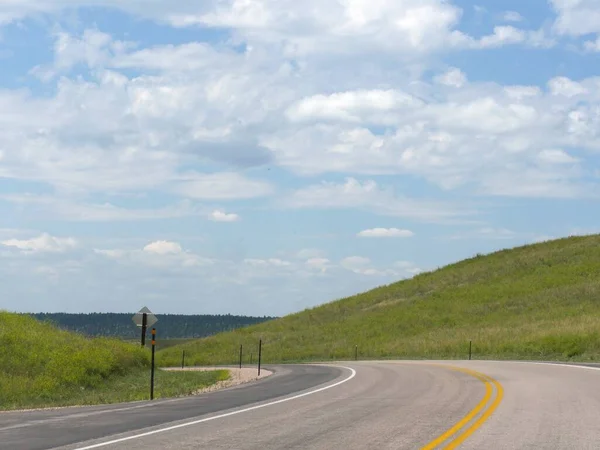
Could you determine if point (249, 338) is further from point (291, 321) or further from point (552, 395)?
point (552, 395)

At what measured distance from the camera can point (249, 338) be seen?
87188 mm

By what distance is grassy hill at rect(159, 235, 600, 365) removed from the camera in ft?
196

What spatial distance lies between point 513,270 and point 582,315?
118ft

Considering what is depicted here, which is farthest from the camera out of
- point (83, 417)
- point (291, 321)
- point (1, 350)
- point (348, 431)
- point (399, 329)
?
point (291, 321)

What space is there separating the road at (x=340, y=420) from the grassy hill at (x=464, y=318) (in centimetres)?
2567

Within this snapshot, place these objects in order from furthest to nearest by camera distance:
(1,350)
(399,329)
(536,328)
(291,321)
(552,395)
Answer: (291,321), (399,329), (536,328), (1,350), (552,395)

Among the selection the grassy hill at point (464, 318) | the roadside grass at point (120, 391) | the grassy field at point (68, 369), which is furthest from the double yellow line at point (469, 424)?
the grassy hill at point (464, 318)

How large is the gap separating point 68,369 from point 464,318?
55.9 metres

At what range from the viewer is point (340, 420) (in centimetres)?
1558

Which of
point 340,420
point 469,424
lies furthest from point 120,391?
point 469,424

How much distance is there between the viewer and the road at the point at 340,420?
12.7 metres

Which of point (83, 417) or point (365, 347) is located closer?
point (83, 417)

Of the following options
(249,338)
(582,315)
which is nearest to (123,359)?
(582,315)

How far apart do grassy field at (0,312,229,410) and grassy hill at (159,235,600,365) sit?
23.3 meters
